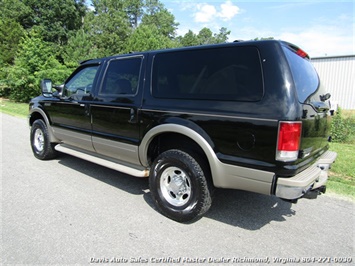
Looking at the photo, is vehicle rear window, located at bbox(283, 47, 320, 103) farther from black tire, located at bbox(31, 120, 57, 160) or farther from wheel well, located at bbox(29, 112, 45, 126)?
wheel well, located at bbox(29, 112, 45, 126)

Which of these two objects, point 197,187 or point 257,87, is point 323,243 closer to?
point 197,187

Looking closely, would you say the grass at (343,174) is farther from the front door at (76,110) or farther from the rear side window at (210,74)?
the front door at (76,110)

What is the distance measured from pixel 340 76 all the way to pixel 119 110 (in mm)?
22677

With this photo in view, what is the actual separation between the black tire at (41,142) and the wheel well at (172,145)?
274 cm

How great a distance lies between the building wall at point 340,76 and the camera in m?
21.1

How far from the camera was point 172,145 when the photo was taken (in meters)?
3.64

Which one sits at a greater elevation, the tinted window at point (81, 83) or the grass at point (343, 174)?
the tinted window at point (81, 83)

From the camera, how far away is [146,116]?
3578 mm

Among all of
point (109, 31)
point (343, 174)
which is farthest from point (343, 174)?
point (109, 31)

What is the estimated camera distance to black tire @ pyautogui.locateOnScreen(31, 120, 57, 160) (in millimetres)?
5446

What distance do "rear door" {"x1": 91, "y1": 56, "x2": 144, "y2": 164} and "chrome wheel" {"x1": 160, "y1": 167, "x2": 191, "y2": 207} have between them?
22.3 inches

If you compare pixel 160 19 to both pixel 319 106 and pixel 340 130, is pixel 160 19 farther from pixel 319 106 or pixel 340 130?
pixel 319 106

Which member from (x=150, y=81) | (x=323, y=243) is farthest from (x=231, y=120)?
(x=323, y=243)

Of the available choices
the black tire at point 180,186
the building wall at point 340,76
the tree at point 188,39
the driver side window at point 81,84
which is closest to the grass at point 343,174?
the black tire at point 180,186
